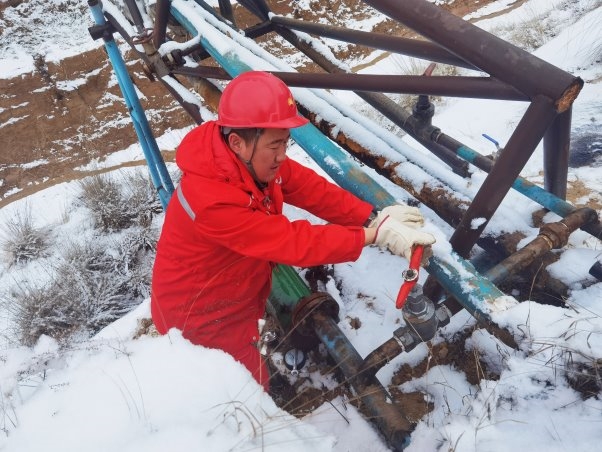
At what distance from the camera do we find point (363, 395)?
1.57 m

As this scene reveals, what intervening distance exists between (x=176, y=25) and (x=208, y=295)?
8.26ft

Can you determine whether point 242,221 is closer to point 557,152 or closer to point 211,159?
point 211,159

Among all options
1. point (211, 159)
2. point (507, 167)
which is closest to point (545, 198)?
point (507, 167)

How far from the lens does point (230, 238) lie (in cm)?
169

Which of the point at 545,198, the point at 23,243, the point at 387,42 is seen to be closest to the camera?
the point at 545,198

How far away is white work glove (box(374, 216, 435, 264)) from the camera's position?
1660 mm

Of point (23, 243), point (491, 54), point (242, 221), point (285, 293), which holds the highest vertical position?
point (491, 54)

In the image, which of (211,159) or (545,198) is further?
(545,198)

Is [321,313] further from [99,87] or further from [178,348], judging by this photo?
[99,87]

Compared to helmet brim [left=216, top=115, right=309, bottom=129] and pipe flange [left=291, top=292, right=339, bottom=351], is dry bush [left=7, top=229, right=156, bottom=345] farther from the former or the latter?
helmet brim [left=216, top=115, right=309, bottom=129]

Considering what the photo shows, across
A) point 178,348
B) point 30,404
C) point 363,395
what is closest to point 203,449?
point 178,348

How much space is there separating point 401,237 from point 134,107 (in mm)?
3159

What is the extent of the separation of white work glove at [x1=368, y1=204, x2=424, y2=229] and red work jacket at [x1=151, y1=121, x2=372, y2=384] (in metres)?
0.14

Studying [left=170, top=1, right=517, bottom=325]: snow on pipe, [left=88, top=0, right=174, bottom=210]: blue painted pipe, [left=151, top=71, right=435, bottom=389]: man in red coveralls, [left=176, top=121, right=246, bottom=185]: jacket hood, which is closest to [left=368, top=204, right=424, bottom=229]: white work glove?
[left=151, top=71, right=435, bottom=389]: man in red coveralls
